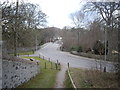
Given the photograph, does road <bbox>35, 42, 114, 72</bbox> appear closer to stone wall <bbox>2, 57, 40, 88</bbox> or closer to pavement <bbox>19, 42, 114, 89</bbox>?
pavement <bbox>19, 42, 114, 89</bbox>

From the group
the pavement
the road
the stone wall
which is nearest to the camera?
the stone wall

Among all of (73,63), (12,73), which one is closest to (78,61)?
(73,63)

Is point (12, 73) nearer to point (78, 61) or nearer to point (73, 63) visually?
point (73, 63)

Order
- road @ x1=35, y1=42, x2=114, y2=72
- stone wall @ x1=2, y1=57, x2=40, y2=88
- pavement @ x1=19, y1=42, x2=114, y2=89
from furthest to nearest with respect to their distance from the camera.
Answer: road @ x1=35, y1=42, x2=114, y2=72, pavement @ x1=19, y1=42, x2=114, y2=89, stone wall @ x1=2, y1=57, x2=40, y2=88

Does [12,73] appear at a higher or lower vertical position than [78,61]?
higher

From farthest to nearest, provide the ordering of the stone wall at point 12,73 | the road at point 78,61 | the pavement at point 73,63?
1. the road at point 78,61
2. the pavement at point 73,63
3. the stone wall at point 12,73

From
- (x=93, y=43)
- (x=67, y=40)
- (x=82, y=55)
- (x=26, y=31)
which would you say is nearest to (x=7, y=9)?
(x=26, y=31)

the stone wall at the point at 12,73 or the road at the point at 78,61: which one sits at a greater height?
the stone wall at the point at 12,73

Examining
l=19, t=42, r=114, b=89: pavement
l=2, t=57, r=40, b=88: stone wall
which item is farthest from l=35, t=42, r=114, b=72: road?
l=2, t=57, r=40, b=88: stone wall

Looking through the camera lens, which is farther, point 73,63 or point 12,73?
point 73,63

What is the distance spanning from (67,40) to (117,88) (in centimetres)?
2360

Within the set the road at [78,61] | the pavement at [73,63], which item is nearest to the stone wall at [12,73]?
the pavement at [73,63]

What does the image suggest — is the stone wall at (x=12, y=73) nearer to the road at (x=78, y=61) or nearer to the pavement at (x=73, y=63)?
the pavement at (x=73, y=63)

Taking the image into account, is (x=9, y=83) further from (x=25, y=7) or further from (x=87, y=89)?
(x=25, y=7)
